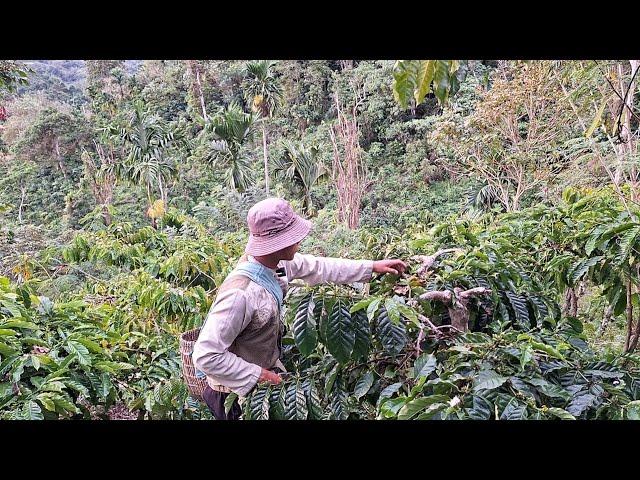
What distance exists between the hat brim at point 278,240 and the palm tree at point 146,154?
10155 millimetres

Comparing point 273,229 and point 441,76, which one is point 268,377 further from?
point 441,76

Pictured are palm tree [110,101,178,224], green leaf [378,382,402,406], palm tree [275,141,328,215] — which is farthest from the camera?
palm tree [110,101,178,224]

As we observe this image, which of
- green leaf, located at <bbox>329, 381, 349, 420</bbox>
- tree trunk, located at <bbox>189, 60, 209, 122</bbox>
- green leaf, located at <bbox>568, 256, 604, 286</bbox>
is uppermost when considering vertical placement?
tree trunk, located at <bbox>189, 60, 209, 122</bbox>

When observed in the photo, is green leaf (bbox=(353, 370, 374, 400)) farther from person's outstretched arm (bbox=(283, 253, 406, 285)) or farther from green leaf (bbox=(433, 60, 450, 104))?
green leaf (bbox=(433, 60, 450, 104))

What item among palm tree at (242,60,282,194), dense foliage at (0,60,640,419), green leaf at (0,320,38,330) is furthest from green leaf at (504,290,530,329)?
palm tree at (242,60,282,194)

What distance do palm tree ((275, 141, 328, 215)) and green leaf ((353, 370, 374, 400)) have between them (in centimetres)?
929

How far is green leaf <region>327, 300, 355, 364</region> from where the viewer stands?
1141 millimetres

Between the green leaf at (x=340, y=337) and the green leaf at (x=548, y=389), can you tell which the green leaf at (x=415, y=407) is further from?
the green leaf at (x=340, y=337)

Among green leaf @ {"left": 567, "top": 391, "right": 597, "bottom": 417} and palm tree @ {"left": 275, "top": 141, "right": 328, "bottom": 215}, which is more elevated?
palm tree @ {"left": 275, "top": 141, "right": 328, "bottom": 215}

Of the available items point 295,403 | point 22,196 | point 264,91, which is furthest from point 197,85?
point 295,403

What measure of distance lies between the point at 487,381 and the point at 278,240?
665 millimetres

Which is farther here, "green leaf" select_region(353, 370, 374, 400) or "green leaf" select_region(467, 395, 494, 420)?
"green leaf" select_region(353, 370, 374, 400)

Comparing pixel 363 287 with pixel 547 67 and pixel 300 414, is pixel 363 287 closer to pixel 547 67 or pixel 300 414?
pixel 300 414
